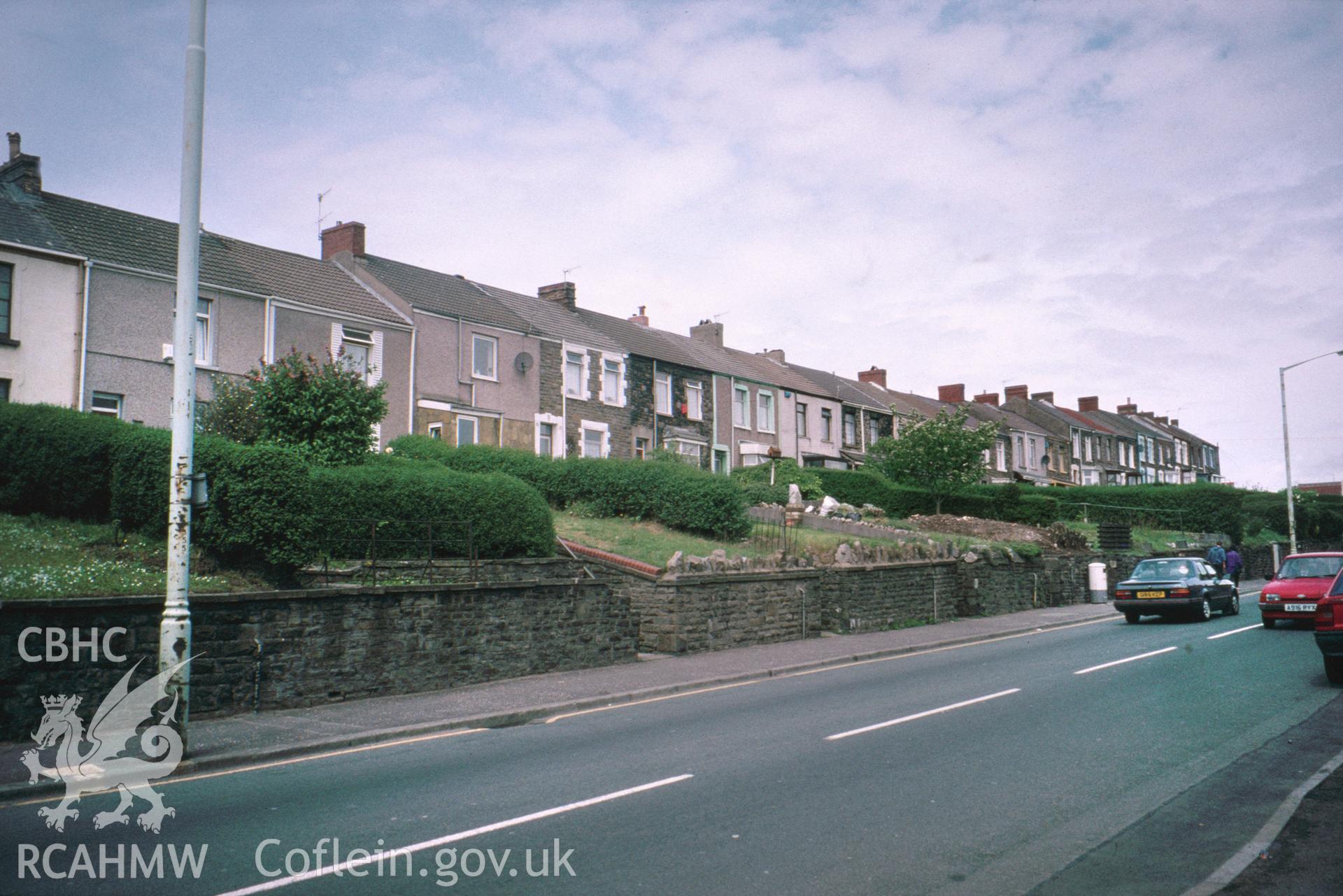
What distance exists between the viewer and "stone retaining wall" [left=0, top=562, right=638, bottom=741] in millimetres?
10023

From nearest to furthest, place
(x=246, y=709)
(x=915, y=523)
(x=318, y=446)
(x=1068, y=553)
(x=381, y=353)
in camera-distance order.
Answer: (x=246, y=709)
(x=318, y=446)
(x=381, y=353)
(x=1068, y=553)
(x=915, y=523)

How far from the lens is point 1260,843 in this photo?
595 cm

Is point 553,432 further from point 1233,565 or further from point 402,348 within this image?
point 1233,565

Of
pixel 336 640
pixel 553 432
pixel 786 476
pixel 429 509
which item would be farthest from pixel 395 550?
pixel 786 476

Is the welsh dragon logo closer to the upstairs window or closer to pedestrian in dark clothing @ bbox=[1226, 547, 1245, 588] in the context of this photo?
the upstairs window

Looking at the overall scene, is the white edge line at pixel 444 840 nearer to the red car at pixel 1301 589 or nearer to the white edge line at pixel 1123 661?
the white edge line at pixel 1123 661

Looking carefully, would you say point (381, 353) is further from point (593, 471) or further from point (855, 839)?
point (855, 839)

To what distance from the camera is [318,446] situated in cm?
1886

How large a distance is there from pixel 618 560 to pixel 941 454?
89.7 ft

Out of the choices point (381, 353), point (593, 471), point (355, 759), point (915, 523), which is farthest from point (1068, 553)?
point (355, 759)

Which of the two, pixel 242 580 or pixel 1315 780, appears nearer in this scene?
pixel 1315 780

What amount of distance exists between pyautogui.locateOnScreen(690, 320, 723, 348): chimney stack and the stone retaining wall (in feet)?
116

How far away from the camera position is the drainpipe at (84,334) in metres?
22.9

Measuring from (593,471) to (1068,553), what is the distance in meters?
17.5
